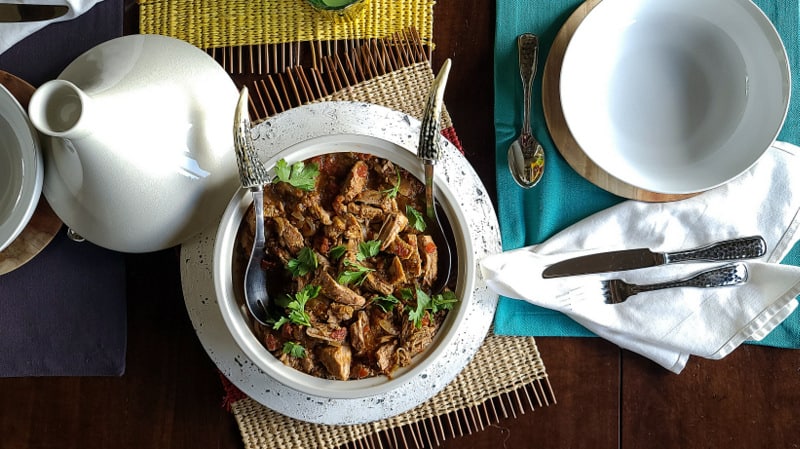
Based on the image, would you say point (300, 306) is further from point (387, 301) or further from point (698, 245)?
point (698, 245)

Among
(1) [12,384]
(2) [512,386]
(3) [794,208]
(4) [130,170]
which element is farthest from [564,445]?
(1) [12,384]

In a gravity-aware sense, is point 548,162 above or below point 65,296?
above

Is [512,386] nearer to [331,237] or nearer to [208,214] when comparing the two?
[331,237]

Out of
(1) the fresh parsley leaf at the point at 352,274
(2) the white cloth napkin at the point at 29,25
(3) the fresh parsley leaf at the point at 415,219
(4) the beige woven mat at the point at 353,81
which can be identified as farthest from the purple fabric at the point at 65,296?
(3) the fresh parsley leaf at the point at 415,219

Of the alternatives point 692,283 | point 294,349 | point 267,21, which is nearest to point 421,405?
point 294,349

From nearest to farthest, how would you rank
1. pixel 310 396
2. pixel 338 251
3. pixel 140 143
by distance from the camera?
pixel 140 143 → pixel 338 251 → pixel 310 396
